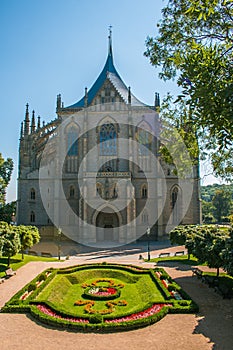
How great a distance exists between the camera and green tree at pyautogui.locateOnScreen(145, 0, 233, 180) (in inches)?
428

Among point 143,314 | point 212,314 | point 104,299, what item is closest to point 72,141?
point 104,299

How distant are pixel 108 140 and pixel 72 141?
560cm

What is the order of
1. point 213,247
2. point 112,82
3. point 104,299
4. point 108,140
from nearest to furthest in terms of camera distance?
point 104,299 → point 213,247 → point 108,140 → point 112,82

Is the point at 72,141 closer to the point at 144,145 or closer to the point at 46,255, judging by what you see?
the point at 144,145

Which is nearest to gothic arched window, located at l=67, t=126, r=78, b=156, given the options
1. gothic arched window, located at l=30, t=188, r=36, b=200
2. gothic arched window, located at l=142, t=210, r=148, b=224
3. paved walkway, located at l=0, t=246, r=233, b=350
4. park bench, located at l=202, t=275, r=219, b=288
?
gothic arched window, located at l=30, t=188, r=36, b=200

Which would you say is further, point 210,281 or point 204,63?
point 210,281

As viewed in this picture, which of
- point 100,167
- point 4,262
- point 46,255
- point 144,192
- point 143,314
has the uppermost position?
point 100,167

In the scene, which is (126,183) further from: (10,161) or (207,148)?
(207,148)

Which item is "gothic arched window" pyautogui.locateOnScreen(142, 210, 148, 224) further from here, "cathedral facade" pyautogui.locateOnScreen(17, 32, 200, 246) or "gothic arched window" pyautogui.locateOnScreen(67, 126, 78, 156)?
"gothic arched window" pyautogui.locateOnScreen(67, 126, 78, 156)

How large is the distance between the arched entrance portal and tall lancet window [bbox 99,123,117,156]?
9.55 m

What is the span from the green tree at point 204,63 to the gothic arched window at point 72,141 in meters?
30.9

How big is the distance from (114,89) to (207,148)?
33342 millimetres

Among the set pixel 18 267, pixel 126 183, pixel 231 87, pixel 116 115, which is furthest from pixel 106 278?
pixel 116 115

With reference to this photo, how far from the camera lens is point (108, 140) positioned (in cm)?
4691
